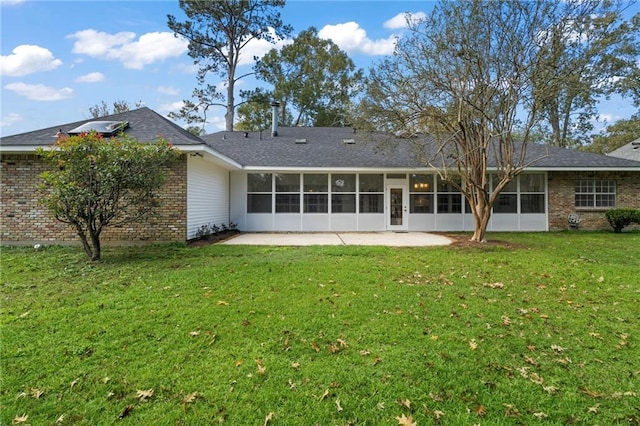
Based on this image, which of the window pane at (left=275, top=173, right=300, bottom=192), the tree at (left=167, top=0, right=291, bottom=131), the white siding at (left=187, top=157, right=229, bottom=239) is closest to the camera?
the white siding at (left=187, top=157, right=229, bottom=239)

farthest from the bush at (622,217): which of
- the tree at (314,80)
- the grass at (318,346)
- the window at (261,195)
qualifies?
the tree at (314,80)

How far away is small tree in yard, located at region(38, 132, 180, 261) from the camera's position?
657 centimetres

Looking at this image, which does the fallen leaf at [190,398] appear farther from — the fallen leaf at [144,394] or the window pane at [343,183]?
the window pane at [343,183]

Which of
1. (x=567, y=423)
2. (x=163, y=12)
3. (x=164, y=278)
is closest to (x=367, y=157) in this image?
(x=164, y=278)

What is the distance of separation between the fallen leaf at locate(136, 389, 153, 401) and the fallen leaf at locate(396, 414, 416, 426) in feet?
5.84

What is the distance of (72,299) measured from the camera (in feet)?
14.7

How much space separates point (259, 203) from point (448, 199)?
7.65 meters

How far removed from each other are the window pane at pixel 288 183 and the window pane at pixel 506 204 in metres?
8.02

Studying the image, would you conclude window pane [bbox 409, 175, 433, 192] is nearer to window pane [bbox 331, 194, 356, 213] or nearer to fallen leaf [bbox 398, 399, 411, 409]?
window pane [bbox 331, 194, 356, 213]

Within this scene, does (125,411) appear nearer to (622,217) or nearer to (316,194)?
(316,194)

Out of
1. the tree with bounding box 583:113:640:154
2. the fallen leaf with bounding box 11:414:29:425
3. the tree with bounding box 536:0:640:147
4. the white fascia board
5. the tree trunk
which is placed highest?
the tree with bounding box 583:113:640:154

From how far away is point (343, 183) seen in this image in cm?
1334

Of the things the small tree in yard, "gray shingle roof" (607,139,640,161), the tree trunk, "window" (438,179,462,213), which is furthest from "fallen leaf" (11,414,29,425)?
"gray shingle roof" (607,139,640,161)

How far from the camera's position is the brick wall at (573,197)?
43.2 feet
